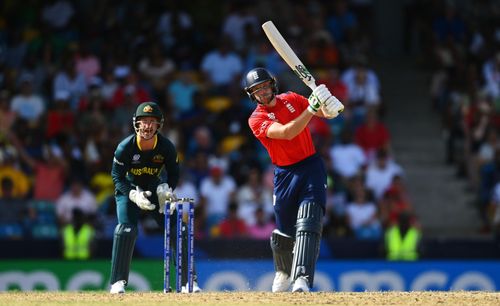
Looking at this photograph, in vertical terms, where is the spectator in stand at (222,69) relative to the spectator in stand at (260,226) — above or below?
above

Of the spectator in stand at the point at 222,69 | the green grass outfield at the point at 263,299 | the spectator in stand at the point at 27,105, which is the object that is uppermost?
the spectator in stand at the point at 222,69

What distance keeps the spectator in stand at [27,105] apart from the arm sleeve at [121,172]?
25.2 feet

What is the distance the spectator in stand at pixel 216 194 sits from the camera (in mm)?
17609

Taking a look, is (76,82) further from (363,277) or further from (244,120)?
(363,277)

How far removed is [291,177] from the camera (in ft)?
36.4

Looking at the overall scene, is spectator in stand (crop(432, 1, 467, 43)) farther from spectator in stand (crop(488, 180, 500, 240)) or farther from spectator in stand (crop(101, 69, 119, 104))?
spectator in stand (crop(101, 69, 119, 104))

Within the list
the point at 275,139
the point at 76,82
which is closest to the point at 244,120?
the point at 76,82

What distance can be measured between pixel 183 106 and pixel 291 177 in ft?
27.7

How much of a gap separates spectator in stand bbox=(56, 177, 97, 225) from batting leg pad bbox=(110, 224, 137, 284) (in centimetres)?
605

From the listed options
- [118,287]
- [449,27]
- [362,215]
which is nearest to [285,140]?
[118,287]

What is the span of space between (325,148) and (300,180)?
7.42 meters

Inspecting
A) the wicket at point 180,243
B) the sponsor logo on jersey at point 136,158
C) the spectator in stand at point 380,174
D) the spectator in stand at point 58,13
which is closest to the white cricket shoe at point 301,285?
the wicket at point 180,243

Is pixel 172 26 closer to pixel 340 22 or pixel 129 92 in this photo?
pixel 129 92

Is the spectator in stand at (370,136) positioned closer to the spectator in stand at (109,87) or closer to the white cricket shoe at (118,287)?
the spectator in stand at (109,87)
